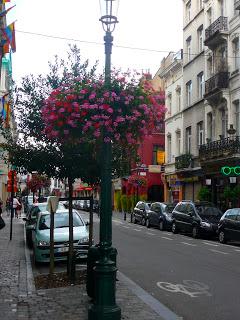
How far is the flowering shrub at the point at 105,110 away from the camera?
321 inches

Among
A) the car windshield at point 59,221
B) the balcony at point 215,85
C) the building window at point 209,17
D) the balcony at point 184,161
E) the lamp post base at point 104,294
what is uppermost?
the building window at point 209,17

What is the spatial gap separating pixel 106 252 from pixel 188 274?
18.9 feet

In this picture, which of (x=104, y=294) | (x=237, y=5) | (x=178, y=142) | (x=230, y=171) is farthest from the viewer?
(x=178, y=142)

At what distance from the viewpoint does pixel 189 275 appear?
12258 millimetres

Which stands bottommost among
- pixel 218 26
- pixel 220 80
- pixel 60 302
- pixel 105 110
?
pixel 60 302

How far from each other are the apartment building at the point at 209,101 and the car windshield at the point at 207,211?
14.9 feet

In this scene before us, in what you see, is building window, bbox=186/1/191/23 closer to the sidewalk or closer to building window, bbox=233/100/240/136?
building window, bbox=233/100/240/136

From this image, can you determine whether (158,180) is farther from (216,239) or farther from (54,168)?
(54,168)

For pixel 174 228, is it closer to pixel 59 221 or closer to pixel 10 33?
pixel 59 221

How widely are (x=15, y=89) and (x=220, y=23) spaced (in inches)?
911

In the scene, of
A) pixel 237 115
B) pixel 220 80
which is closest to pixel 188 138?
pixel 220 80

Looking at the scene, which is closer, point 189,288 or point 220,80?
point 189,288

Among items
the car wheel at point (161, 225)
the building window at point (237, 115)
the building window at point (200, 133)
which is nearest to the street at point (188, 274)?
the car wheel at point (161, 225)

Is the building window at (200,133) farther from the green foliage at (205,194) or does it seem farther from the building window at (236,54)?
the building window at (236,54)
